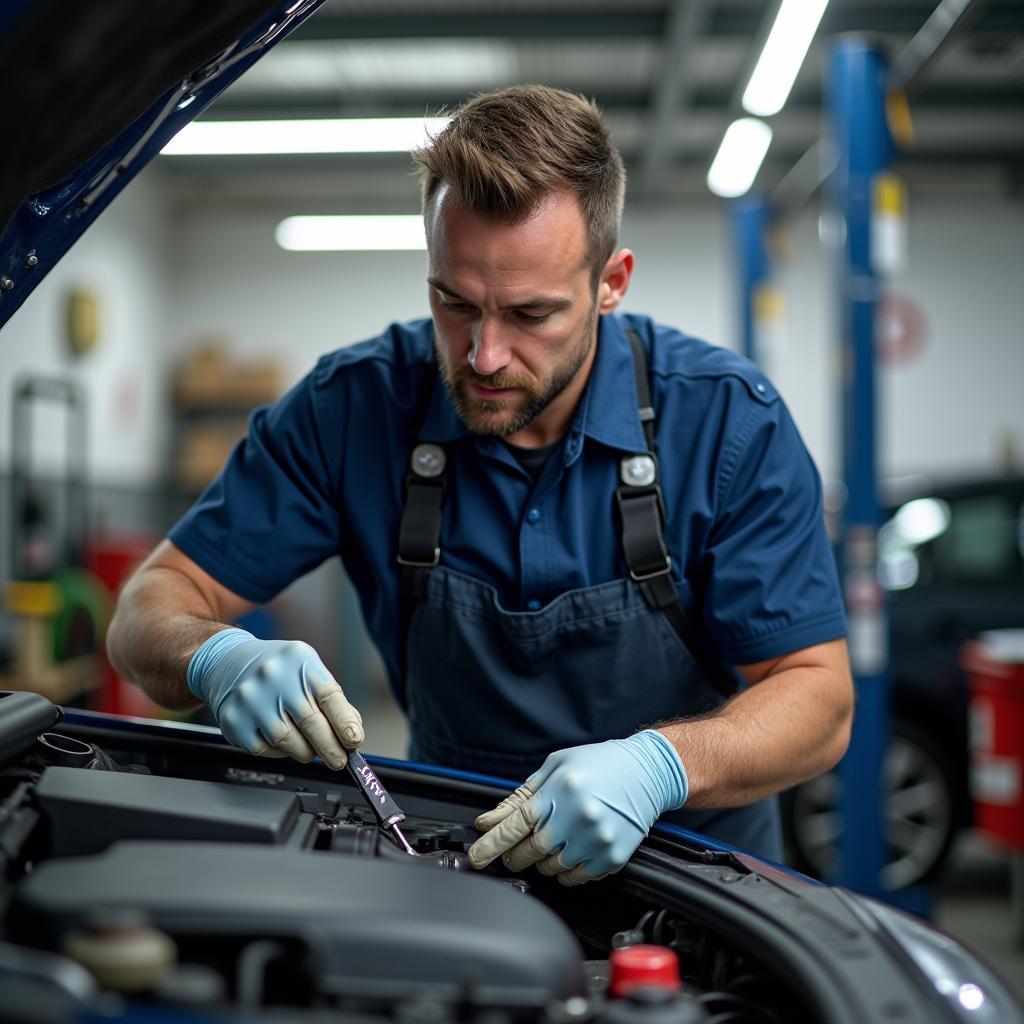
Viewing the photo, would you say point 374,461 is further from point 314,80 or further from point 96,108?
point 314,80

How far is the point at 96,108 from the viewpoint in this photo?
993 millimetres

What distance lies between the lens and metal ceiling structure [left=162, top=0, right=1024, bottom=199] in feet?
17.9

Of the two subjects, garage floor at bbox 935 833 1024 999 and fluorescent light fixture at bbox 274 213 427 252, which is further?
fluorescent light fixture at bbox 274 213 427 252

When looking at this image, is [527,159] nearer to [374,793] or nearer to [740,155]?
[374,793]

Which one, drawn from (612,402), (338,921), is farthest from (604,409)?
(338,921)

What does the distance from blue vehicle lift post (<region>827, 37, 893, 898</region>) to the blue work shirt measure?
188 centimetres

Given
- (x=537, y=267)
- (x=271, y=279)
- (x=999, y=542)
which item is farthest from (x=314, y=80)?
(x=537, y=267)

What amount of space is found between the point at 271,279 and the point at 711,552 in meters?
7.88

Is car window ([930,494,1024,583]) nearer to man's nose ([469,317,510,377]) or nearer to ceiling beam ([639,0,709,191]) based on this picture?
ceiling beam ([639,0,709,191])

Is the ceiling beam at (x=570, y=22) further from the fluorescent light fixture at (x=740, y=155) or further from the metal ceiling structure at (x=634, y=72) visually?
the fluorescent light fixture at (x=740, y=155)

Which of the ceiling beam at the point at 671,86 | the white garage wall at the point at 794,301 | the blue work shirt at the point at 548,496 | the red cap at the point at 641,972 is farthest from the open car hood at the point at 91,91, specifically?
the white garage wall at the point at 794,301

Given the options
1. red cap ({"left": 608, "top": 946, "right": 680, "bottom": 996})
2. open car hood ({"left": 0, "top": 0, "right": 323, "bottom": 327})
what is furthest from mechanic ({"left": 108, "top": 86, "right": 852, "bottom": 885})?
red cap ({"left": 608, "top": 946, "right": 680, "bottom": 996})

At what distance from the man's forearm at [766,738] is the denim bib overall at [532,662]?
140 millimetres

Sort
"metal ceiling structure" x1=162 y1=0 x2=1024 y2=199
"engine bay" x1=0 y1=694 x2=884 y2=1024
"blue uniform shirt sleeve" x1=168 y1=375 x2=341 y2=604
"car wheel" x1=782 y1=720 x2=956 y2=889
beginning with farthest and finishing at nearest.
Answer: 1. "metal ceiling structure" x1=162 y1=0 x2=1024 y2=199
2. "car wheel" x1=782 y1=720 x2=956 y2=889
3. "blue uniform shirt sleeve" x1=168 y1=375 x2=341 y2=604
4. "engine bay" x1=0 y1=694 x2=884 y2=1024
